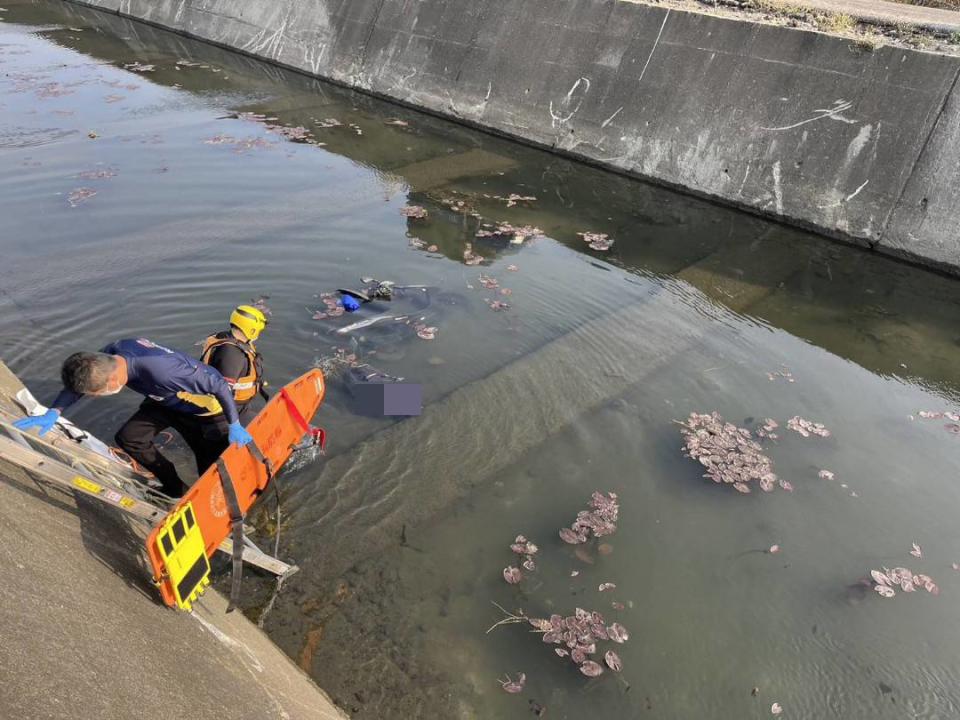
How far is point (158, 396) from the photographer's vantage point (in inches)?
191

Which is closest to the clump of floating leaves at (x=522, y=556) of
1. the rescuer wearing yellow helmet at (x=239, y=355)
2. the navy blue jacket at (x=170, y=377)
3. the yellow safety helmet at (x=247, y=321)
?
the navy blue jacket at (x=170, y=377)

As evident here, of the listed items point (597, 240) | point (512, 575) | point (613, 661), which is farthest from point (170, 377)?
point (597, 240)

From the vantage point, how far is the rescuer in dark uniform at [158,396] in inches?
166

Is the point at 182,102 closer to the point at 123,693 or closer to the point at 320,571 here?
the point at 320,571

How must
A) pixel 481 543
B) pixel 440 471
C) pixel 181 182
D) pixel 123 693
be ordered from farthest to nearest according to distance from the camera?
pixel 181 182 → pixel 440 471 → pixel 481 543 → pixel 123 693

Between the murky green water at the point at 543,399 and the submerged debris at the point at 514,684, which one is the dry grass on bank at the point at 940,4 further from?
the submerged debris at the point at 514,684

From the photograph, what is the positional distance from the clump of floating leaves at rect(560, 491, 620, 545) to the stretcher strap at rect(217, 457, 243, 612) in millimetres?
2535

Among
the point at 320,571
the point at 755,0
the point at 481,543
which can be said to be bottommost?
the point at 320,571

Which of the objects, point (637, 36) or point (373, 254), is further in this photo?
point (637, 36)

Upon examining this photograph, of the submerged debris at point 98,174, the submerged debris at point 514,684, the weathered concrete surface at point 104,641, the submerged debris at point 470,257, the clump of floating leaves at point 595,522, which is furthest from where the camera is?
the submerged debris at point 98,174

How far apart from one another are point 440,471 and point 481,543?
2.98ft

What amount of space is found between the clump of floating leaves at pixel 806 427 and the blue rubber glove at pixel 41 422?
6474mm

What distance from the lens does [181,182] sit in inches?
457

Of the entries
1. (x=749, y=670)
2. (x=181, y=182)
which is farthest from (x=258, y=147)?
(x=749, y=670)
